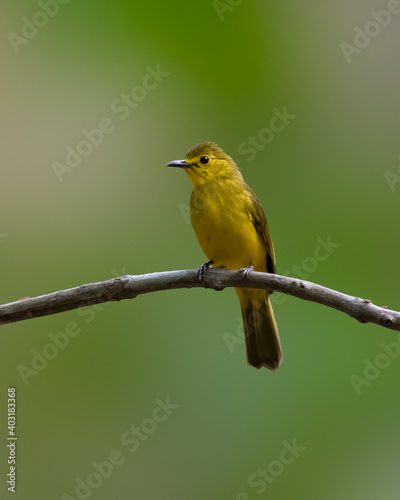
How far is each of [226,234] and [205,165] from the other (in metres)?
0.41

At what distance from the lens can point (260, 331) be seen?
2.88 metres

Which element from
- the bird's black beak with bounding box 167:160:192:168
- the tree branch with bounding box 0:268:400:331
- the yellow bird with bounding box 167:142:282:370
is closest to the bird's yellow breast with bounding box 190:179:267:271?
the yellow bird with bounding box 167:142:282:370

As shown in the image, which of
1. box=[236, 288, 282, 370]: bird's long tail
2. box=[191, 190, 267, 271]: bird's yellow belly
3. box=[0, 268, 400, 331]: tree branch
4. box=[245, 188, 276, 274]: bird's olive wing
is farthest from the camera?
box=[236, 288, 282, 370]: bird's long tail

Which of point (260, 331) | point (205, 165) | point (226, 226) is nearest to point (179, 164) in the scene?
point (205, 165)

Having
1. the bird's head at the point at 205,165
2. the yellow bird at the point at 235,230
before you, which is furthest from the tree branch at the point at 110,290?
the bird's head at the point at 205,165

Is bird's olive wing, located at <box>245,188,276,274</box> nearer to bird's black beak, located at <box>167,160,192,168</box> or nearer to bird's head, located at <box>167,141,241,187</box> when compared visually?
bird's head, located at <box>167,141,241,187</box>

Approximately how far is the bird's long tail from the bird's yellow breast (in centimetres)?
24

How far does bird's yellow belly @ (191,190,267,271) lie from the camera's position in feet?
8.61

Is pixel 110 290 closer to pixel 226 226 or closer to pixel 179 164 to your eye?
pixel 226 226

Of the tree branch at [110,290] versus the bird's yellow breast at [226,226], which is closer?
the tree branch at [110,290]

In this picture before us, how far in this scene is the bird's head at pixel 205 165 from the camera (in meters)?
2.80

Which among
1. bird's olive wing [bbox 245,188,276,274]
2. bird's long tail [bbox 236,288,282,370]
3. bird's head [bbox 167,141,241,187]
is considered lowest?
bird's long tail [bbox 236,288,282,370]

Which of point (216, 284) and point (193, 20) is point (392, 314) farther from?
point (193, 20)

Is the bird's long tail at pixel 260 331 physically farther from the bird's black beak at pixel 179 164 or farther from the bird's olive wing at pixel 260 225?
the bird's black beak at pixel 179 164
